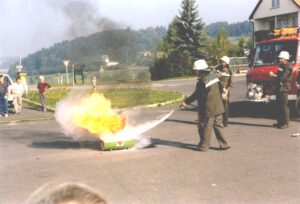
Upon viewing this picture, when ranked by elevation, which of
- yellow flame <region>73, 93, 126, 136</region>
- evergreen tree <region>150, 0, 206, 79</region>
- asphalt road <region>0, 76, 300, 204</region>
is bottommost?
asphalt road <region>0, 76, 300, 204</region>

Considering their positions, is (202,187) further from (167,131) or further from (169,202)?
(167,131)

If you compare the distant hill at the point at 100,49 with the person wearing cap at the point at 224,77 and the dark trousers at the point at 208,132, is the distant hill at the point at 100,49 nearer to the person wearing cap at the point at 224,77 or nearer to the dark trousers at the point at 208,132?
the dark trousers at the point at 208,132

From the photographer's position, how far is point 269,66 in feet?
48.2

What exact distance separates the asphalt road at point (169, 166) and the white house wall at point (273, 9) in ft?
145

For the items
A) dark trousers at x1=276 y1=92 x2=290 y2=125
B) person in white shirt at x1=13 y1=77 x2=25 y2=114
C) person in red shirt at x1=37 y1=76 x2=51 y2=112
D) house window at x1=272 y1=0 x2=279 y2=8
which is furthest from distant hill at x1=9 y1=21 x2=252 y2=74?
house window at x1=272 y1=0 x2=279 y2=8

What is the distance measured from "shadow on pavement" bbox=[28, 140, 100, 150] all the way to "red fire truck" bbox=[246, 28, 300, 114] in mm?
5489

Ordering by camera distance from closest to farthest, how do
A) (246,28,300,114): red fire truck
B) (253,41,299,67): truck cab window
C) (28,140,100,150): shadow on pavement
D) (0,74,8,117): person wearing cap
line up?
(28,140,100,150): shadow on pavement → (246,28,300,114): red fire truck → (253,41,299,67): truck cab window → (0,74,8,117): person wearing cap

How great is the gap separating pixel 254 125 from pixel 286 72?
1.73 m

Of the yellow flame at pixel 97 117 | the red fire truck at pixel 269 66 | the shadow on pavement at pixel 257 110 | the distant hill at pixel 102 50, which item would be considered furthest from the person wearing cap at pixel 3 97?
the red fire truck at pixel 269 66

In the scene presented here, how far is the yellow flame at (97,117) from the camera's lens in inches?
411

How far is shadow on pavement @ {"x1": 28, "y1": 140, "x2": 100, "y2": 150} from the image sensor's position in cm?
1120

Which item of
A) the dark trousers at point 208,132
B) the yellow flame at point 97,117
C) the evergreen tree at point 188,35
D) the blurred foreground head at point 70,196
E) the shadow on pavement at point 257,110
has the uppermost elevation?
the evergreen tree at point 188,35

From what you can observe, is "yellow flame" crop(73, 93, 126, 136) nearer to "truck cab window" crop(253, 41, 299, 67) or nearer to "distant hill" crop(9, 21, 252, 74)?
"distant hill" crop(9, 21, 252, 74)

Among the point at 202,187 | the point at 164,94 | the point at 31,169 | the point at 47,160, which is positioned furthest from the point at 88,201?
the point at 164,94
